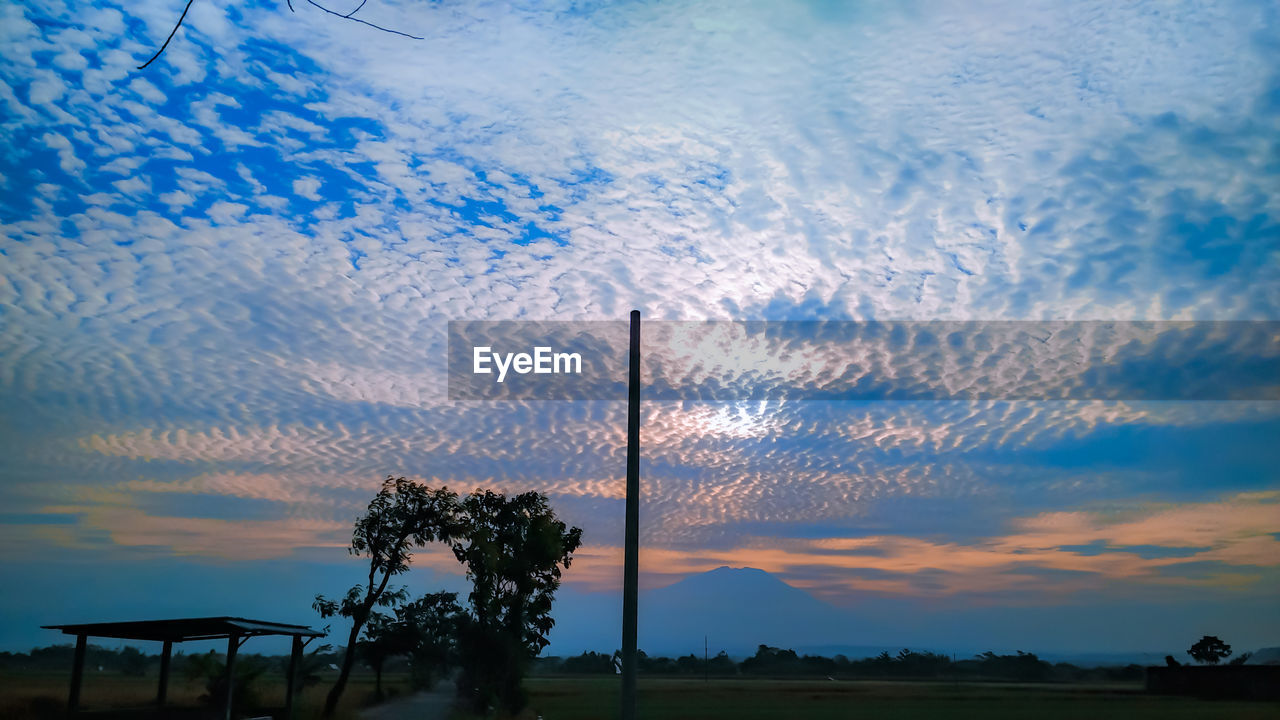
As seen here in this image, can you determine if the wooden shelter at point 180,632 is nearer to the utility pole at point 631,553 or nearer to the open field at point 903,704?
the utility pole at point 631,553

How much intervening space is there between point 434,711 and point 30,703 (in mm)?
10603

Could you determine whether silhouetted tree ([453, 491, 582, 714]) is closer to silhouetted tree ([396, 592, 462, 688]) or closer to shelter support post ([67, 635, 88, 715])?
silhouetted tree ([396, 592, 462, 688])

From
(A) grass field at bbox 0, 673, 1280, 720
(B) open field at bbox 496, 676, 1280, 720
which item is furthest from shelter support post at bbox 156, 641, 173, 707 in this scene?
(B) open field at bbox 496, 676, 1280, 720

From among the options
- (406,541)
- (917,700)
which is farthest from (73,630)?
(917,700)

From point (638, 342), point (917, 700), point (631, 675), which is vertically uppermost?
point (638, 342)

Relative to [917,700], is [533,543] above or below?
above

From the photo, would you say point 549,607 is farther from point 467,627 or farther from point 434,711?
point 434,711

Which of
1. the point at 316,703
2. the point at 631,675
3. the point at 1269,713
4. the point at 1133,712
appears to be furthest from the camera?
the point at 1133,712

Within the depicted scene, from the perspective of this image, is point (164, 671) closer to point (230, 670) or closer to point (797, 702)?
point (230, 670)

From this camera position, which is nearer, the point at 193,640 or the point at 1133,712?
the point at 193,640

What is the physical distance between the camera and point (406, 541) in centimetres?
2516

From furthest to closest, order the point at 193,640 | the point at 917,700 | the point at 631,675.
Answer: the point at 917,700 → the point at 193,640 → the point at 631,675

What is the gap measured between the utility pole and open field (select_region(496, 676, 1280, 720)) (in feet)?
53.7

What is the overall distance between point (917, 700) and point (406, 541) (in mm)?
47468
